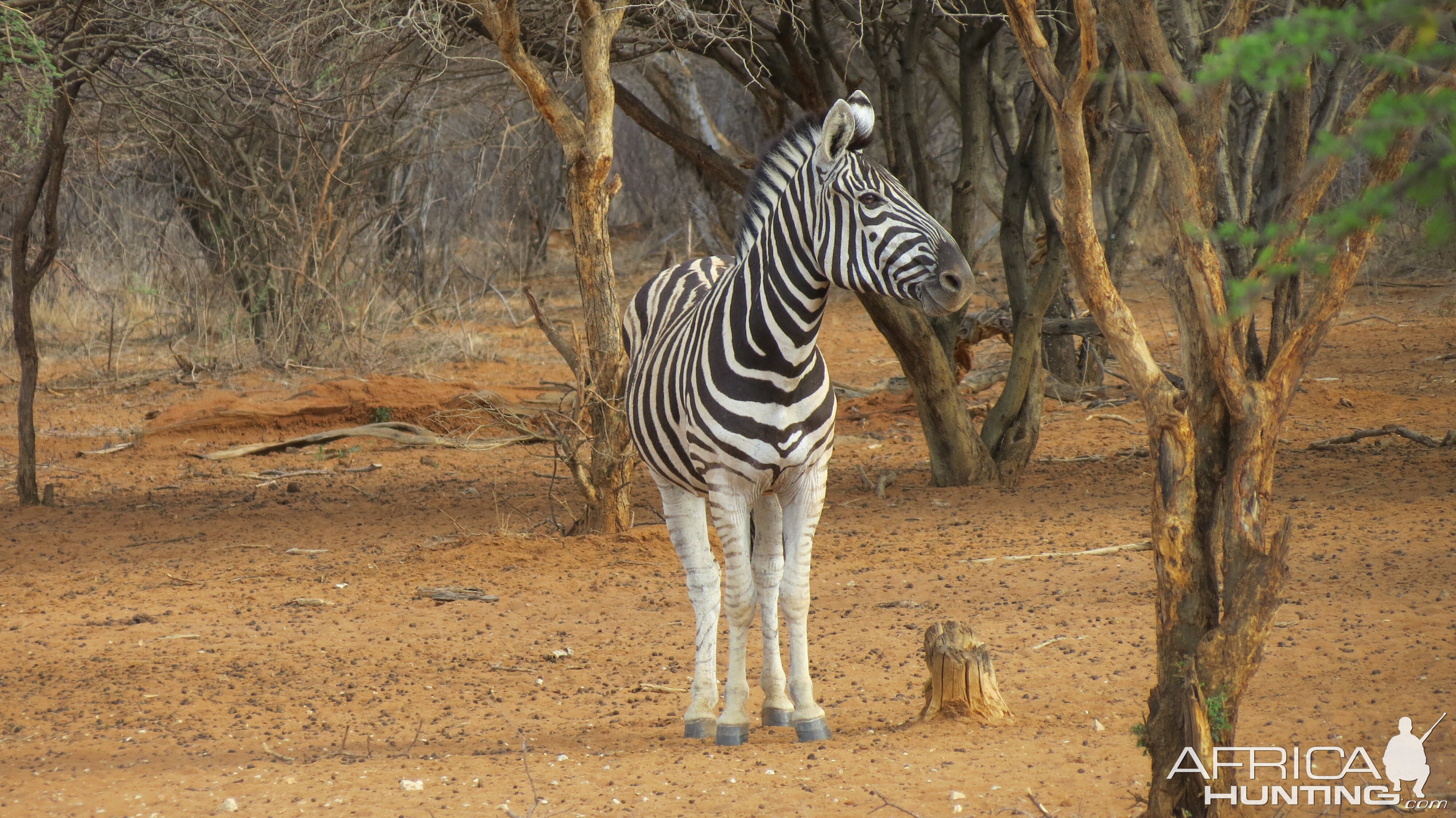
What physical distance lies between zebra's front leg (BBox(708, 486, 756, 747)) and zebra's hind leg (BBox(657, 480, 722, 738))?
84 millimetres

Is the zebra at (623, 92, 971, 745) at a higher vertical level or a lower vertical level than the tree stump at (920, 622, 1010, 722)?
higher

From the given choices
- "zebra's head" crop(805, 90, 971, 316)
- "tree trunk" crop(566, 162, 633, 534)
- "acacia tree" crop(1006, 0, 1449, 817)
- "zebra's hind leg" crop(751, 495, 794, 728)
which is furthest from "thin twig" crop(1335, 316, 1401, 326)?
"acacia tree" crop(1006, 0, 1449, 817)

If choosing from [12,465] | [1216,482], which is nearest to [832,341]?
[12,465]

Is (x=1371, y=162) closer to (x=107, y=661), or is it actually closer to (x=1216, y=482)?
(x=1216, y=482)

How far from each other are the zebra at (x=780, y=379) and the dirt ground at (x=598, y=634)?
1.22ft

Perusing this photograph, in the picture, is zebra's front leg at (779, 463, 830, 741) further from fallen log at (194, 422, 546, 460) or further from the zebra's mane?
fallen log at (194, 422, 546, 460)

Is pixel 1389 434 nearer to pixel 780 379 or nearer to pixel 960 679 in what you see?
pixel 960 679

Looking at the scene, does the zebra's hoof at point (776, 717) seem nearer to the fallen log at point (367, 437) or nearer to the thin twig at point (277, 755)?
the thin twig at point (277, 755)

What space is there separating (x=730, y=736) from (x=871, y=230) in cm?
185

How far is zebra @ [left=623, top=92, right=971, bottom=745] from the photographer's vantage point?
165 inches

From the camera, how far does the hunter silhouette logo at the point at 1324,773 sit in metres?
3.16

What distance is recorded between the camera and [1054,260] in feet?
27.3

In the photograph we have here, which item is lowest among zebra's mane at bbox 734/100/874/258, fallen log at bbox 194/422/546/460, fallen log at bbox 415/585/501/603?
fallen log at bbox 415/585/501/603

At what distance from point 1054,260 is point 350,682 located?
5293 mm
